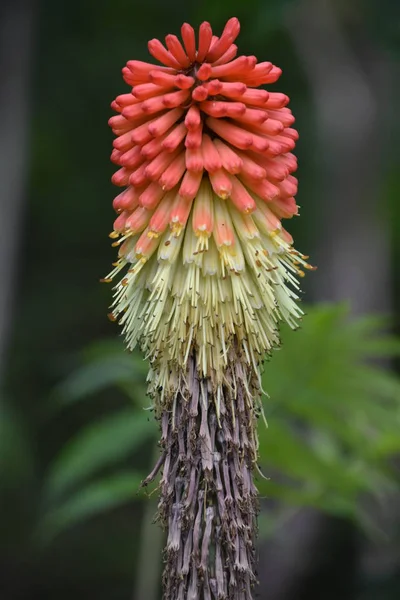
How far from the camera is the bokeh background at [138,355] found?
4.87 meters

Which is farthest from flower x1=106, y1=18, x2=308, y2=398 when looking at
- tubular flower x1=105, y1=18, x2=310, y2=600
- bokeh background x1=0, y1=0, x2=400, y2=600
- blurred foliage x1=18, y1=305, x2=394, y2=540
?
blurred foliage x1=18, y1=305, x2=394, y2=540

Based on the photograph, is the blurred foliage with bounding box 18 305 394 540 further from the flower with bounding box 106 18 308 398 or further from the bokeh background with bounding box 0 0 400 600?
the flower with bounding box 106 18 308 398

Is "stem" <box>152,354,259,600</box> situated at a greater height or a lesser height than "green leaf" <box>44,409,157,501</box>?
lesser

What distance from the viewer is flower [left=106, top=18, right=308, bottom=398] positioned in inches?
114

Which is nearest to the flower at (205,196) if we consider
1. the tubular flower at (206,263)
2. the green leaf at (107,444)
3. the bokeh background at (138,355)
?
the tubular flower at (206,263)

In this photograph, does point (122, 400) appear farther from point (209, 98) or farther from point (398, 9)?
point (209, 98)

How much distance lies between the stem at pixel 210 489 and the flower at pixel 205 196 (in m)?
0.10

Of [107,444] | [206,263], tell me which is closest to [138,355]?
[107,444]

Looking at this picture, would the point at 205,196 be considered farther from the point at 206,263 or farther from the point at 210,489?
the point at 210,489

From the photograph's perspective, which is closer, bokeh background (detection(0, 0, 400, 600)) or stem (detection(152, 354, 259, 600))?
stem (detection(152, 354, 259, 600))

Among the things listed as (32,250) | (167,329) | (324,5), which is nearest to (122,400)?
(32,250)

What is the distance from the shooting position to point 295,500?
15.6 feet

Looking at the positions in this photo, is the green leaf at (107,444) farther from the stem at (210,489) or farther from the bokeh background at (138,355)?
the stem at (210,489)

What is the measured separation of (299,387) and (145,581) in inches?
55.7
